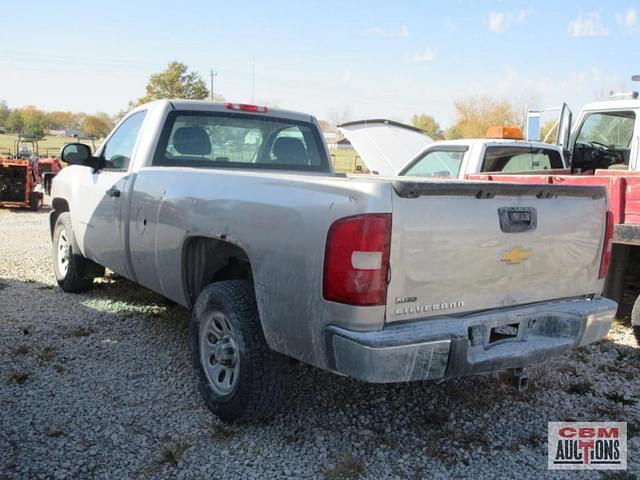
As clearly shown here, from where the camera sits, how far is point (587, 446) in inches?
134

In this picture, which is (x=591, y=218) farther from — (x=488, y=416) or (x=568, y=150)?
(x=568, y=150)

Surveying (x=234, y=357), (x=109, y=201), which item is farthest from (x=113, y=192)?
(x=234, y=357)

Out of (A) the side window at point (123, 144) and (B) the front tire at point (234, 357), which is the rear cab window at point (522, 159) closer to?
(A) the side window at point (123, 144)

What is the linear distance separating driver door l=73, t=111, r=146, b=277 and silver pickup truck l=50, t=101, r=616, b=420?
28 centimetres

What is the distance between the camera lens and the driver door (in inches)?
185

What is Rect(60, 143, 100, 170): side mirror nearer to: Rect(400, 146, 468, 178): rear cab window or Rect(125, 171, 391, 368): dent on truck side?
Rect(125, 171, 391, 368): dent on truck side

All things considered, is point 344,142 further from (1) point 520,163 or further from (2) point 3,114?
(2) point 3,114

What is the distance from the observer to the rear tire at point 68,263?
5.96m

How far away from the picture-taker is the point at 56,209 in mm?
6555

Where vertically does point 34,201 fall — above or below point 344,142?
below

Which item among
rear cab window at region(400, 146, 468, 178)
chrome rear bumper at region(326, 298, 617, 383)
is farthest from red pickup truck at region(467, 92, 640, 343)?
chrome rear bumper at region(326, 298, 617, 383)

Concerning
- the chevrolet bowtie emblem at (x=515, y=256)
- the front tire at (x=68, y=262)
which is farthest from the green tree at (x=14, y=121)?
the chevrolet bowtie emblem at (x=515, y=256)

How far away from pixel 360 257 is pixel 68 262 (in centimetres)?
437

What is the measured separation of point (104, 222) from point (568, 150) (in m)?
6.52
